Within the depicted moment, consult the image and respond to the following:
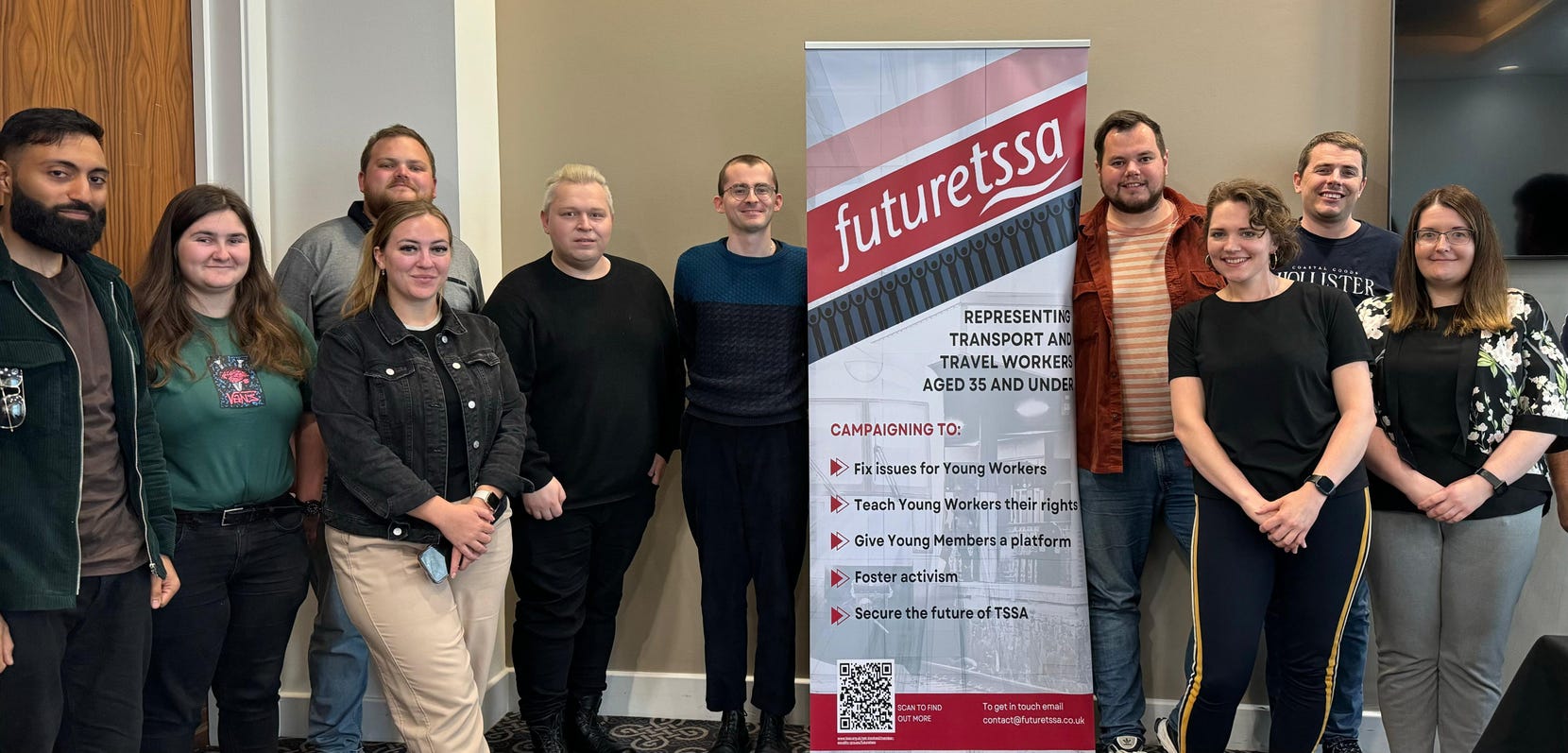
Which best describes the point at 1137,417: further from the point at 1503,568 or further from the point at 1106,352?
the point at 1503,568

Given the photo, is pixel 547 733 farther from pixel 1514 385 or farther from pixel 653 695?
pixel 1514 385

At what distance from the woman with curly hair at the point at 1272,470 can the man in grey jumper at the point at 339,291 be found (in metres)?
1.99

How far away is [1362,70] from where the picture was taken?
3.11 m

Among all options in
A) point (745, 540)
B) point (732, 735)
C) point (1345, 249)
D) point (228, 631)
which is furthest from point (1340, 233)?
point (228, 631)

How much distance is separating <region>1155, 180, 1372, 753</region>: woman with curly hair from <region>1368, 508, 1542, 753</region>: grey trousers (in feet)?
0.61

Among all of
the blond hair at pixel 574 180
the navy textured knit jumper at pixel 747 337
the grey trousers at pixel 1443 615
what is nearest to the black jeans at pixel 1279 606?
the grey trousers at pixel 1443 615

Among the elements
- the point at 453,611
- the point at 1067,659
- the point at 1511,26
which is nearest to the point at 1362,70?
the point at 1511,26

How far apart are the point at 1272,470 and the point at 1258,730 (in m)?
1.26

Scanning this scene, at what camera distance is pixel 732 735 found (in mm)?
2992

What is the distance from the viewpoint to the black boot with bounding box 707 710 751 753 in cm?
298

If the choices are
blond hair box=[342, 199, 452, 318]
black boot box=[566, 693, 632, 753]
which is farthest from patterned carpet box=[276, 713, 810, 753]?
blond hair box=[342, 199, 452, 318]

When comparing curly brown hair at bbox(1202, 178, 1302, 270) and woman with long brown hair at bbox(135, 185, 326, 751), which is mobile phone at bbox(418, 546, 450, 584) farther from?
curly brown hair at bbox(1202, 178, 1302, 270)

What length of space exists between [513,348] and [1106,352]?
165 centimetres

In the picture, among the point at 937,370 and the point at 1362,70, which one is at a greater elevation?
the point at 1362,70
